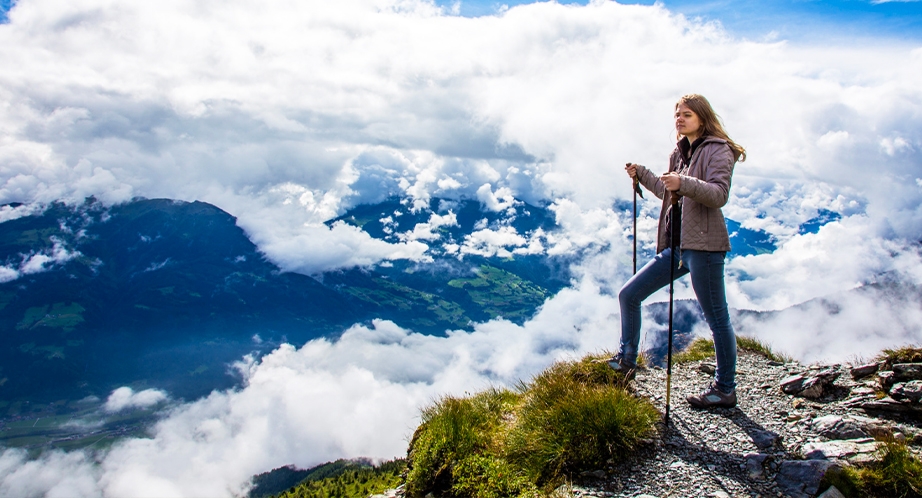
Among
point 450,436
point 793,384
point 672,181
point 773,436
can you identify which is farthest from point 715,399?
point 450,436

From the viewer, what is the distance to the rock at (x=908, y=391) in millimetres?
6496

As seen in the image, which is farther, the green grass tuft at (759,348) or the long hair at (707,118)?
the green grass tuft at (759,348)

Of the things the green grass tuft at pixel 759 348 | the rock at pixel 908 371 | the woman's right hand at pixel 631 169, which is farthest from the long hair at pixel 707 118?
the green grass tuft at pixel 759 348

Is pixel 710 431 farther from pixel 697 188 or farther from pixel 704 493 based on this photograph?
pixel 697 188

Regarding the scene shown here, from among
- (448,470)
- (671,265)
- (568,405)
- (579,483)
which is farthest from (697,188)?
(448,470)

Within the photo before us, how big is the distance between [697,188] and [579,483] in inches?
150

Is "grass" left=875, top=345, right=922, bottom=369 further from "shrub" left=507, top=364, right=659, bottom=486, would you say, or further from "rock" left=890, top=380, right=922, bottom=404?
"shrub" left=507, top=364, right=659, bottom=486

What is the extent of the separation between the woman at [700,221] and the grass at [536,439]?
54.3 inches

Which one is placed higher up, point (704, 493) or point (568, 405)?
point (568, 405)

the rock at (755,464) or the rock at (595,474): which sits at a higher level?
the rock at (755,464)

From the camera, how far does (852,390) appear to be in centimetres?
733

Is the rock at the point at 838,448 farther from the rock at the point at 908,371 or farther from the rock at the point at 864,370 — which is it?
the rock at the point at 864,370

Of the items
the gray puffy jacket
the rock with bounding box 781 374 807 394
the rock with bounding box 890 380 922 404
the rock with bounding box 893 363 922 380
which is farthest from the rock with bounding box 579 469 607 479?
the rock with bounding box 893 363 922 380

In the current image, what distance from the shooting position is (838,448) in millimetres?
5574
